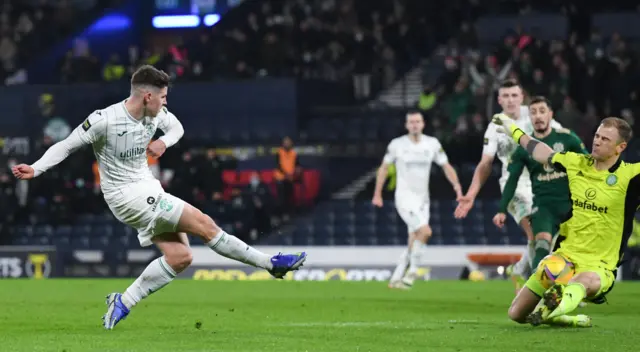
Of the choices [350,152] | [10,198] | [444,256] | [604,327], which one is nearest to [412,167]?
[444,256]

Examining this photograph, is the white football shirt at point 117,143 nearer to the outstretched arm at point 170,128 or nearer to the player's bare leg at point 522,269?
the outstretched arm at point 170,128

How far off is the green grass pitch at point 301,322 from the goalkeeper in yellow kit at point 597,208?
421mm

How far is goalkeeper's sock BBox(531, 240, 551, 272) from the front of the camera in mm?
13234

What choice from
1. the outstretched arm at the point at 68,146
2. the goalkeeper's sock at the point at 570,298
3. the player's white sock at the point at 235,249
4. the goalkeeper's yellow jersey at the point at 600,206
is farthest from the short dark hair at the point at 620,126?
the outstretched arm at the point at 68,146

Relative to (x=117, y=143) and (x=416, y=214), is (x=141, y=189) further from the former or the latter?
(x=416, y=214)

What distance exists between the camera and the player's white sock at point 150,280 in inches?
425

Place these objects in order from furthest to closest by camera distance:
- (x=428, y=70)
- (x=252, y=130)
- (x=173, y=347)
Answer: (x=428, y=70), (x=252, y=130), (x=173, y=347)

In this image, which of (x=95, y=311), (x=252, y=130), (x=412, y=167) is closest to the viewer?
(x=95, y=311)

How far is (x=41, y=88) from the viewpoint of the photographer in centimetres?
3031

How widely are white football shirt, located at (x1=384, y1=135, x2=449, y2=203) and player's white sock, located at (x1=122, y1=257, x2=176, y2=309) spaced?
799cm

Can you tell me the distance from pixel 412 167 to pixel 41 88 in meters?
14.3

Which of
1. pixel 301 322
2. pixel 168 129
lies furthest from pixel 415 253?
pixel 168 129

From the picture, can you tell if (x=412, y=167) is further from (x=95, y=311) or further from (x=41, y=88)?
(x=41, y=88)

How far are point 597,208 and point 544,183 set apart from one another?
3423 mm
